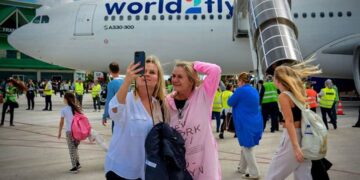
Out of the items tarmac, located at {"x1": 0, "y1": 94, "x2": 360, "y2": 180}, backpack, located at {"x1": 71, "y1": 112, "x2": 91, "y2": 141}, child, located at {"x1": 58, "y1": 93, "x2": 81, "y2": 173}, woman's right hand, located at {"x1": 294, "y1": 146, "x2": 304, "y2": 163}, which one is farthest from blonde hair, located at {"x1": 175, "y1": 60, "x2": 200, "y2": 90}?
child, located at {"x1": 58, "y1": 93, "x2": 81, "y2": 173}

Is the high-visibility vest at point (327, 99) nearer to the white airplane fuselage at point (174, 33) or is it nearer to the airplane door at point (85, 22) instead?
the white airplane fuselage at point (174, 33)

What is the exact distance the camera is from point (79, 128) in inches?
261

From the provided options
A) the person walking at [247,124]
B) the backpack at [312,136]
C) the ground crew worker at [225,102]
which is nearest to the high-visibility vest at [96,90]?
the ground crew worker at [225,102]

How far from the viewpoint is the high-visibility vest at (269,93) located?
1226cm

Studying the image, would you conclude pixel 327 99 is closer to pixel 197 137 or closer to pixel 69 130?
pixel 69 130

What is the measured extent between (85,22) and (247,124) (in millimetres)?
12922

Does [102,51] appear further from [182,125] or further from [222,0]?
[182,125]

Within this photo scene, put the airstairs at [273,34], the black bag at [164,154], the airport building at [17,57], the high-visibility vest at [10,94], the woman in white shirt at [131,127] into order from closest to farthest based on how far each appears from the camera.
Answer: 1. the black bag at [164,154]
2. the woman in white shirt at [131,127]
3. the airstairs at [273,34]
4. the high-visibility vest at [10,94]
5. the airport building at [17,57]

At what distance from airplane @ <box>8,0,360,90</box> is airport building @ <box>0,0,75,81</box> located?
31.2 metres

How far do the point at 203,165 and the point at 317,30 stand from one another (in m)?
15.0

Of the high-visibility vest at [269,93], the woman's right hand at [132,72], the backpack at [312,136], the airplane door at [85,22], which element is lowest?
the backpack at [312,136]

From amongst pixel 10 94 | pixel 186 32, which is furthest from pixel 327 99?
pixel 10 94

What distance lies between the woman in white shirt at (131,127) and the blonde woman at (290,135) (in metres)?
1.59

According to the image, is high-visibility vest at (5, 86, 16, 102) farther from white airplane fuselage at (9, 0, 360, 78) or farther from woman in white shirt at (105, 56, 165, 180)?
woman in white shirt at (105, 56, 165, 180)
